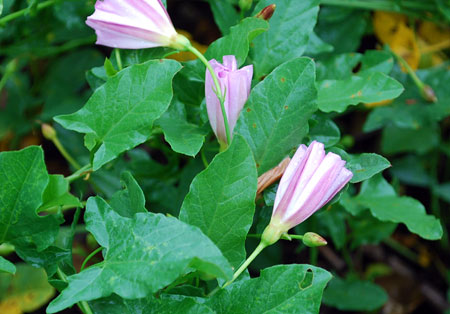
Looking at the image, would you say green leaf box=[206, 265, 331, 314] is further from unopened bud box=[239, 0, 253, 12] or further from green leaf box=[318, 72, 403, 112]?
unopened bud box=[239, 0, 253, 12]

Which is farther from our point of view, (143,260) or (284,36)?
(284,36)

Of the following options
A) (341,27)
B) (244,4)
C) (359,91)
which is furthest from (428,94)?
(244,4)

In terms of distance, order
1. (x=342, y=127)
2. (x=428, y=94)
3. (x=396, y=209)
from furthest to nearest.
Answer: (x=342, y=127) → (x=428, y=94) → (x=396, y=209)

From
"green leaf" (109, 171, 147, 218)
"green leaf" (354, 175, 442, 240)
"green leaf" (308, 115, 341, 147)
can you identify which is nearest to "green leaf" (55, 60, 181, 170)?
"green leaf" (109, 171, 147, 218)

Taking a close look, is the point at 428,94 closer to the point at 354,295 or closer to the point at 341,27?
the point at 341,27

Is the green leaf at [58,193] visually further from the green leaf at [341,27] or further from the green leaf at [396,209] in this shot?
the green leaf at [341,27]

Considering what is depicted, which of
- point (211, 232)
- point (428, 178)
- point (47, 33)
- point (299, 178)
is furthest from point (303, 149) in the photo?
point (428, 178)
